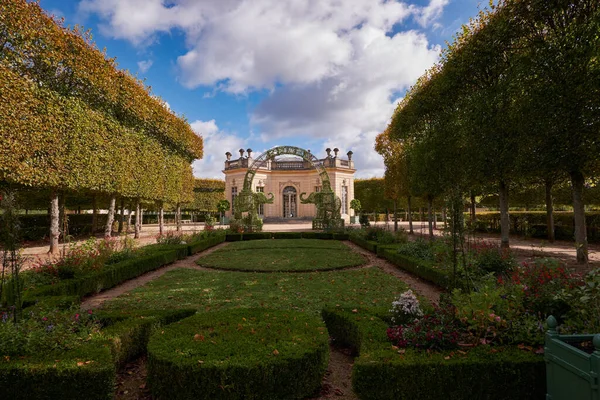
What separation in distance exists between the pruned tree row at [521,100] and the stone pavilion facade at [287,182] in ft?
75.2

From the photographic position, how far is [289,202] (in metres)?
40.0

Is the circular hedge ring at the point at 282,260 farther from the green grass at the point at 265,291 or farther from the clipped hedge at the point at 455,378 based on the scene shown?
the clipped hedge at the point at 455,378

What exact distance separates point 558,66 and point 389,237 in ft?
28.3

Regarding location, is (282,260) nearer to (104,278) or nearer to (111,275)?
(111,275)

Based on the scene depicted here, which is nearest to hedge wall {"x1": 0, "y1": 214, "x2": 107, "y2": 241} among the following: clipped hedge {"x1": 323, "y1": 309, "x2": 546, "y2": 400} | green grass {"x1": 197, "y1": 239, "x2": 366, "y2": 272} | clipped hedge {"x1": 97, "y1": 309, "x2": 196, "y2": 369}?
green grass {"x1": 197, "y1": 239, "x2": 366, "y2": 272}

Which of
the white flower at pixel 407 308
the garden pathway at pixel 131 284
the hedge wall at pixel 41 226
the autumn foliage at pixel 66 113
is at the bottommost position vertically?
the garden pathway at pixel 131 284

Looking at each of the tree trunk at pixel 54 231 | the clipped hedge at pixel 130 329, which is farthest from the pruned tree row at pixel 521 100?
the tree trunk at pixel 54 231

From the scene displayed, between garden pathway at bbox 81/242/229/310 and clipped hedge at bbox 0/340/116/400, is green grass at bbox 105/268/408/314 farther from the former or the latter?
clipped hedge at bbox 0/340/116/400

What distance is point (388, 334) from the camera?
3814 mm

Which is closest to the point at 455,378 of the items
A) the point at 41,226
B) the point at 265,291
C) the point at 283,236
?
the point at 265,291

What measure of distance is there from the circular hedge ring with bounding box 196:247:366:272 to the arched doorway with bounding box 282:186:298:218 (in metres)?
24.9

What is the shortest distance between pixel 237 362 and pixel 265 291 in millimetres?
4490

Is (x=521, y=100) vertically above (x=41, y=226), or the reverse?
(x=521, y=100)

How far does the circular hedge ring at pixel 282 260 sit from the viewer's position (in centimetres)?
1044
